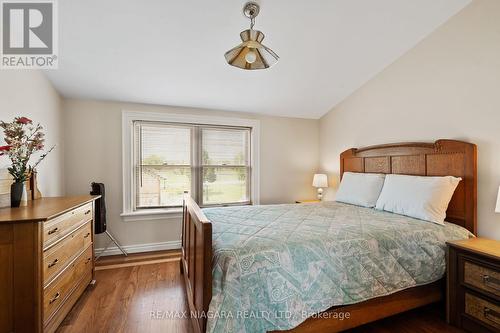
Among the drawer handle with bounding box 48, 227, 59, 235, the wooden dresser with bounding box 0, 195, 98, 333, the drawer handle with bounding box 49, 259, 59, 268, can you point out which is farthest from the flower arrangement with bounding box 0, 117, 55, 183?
the drawer handle with bounding box 49, 259, 59, 268

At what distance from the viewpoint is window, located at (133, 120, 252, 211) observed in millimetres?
3344

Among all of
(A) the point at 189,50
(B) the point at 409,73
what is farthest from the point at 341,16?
(A) the point at 189,50

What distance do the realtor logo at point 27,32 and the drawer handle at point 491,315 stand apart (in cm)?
398

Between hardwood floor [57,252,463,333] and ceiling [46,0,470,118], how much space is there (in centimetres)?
227

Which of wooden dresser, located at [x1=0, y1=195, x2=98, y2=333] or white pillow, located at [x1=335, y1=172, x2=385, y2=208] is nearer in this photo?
wooden dresser, located at [x1=0, y1=195, x2=98, y2=333]

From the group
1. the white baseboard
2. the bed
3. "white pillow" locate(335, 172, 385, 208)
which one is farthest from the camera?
the white baseboard

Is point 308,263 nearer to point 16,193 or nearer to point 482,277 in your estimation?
point 482,277

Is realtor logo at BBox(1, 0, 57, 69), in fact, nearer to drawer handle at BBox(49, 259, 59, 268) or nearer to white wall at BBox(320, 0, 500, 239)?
drawer handle at BBox(49, 259, 59, 268)

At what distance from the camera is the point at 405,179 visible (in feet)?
7.94

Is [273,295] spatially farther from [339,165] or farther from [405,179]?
[339,165]

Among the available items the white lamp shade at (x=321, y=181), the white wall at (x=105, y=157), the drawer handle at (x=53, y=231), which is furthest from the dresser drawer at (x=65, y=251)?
the white lamp shade at (x=321, y=181)

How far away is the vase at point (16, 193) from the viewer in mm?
1792

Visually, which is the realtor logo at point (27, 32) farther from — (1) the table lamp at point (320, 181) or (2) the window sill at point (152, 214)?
(1) the table lamp at point (320, 181)

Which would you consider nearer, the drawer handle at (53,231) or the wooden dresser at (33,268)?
the wooden dresser at (33,268)
